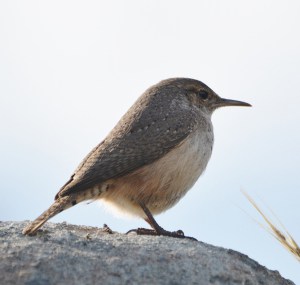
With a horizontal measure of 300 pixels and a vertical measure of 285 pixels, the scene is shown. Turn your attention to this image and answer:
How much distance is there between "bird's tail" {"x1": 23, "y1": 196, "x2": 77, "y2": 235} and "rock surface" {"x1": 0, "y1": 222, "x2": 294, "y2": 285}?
0.24ft

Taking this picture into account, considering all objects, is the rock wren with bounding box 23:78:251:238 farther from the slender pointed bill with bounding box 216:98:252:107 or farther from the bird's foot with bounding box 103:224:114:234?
the slender pointed bill with bounding box 216:98:252:107

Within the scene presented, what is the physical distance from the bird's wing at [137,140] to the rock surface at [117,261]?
79cm

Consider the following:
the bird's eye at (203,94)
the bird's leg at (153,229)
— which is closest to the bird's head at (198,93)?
the bird's eye at (203,94)

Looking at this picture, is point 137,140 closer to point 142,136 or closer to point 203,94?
point 142,136

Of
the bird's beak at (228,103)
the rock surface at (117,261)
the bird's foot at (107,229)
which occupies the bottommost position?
the bird's foot at (107,229)

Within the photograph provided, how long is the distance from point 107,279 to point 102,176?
187 centimetres

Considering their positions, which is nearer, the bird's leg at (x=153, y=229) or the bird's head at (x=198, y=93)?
the bird's leg at (x=153, y=229)

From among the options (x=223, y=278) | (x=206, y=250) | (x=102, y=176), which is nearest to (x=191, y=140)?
(x=102, y=176)

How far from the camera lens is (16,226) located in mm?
5594

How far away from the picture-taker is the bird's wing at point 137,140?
5.97 meters

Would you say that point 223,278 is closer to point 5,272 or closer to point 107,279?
point 107,279

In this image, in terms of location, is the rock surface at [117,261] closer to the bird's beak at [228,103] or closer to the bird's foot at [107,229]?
the bird's foot at [107,229]

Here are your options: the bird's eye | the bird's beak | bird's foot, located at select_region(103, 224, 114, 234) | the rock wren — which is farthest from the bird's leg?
the bird's beak

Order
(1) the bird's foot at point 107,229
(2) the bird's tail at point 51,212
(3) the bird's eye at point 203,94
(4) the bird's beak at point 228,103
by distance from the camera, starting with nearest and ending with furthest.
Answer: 1. (2) the bird's tail at point 51,212
2. (1) the bird's foot at point 107,229
3. (3) the bird's eye at point 203,94
4. (4) the bird's beak at point 228,103
